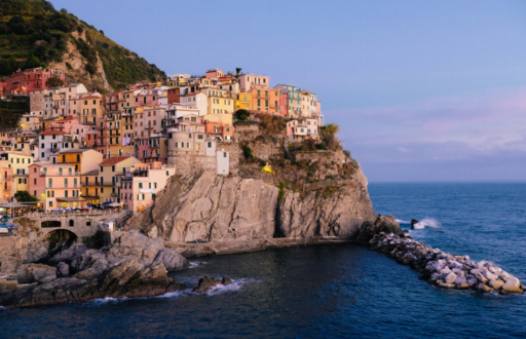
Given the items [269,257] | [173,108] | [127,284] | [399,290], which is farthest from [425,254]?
[173,108]

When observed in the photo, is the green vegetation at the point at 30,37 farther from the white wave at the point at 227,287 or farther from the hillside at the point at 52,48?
the white wave at the point at 227,287

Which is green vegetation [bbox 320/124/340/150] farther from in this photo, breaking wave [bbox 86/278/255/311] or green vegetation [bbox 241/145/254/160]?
breaking wave [bbox 86/278/255/311]

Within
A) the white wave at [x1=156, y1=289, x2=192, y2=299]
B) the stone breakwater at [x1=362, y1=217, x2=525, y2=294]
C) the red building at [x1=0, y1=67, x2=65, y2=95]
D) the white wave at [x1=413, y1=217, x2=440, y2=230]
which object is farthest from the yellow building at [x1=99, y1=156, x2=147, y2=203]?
the white wave at [x1=413, y1=217, x2=440, y2=230]

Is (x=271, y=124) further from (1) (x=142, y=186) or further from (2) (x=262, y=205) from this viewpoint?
(1) (x=142, y=186)

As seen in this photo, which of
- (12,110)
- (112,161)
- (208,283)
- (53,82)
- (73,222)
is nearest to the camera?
(208,283)

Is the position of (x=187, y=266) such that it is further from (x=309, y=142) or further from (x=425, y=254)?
(x=309, y=142)

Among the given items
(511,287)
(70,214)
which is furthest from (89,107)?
(511,287)

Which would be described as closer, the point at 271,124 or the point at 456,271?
the point at 456,271

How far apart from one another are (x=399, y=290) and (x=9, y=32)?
9795cm

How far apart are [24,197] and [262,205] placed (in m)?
28.4

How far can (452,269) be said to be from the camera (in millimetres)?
51750

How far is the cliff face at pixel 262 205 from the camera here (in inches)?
2608

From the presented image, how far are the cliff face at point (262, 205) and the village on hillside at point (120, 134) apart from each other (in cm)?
289

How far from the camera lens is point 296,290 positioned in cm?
4916
